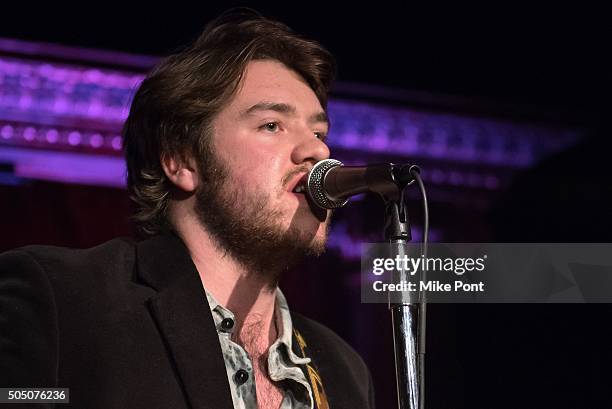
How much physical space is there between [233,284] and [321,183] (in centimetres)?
53

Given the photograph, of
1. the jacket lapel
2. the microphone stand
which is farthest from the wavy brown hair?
the microphone stand

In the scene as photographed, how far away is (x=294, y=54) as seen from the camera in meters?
2.64

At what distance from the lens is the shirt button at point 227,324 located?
2.24 meters

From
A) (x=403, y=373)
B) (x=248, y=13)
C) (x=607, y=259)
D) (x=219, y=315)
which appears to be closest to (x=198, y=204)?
(x=219, y=315)

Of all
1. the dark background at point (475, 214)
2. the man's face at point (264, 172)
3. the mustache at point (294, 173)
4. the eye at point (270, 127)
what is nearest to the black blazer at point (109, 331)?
the man's face at point (264, 172)

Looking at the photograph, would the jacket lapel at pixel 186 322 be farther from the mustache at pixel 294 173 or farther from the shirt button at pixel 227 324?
the mustache at pixel 294 173

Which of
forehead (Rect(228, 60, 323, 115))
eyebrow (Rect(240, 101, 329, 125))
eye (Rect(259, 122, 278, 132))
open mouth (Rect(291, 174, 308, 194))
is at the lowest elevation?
open mouth (Rect(291, 174, 308, 194))

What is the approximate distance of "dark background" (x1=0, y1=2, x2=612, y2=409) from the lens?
3021mm

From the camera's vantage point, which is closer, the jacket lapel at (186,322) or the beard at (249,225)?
the jacket lapel at (186,322)

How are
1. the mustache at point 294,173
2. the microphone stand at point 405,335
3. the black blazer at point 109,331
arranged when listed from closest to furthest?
the microphone stand at point 405,335, the black blazer at point 109,331, the mustache at point 294,173

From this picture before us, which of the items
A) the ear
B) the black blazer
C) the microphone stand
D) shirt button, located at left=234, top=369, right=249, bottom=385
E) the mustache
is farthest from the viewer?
the ear

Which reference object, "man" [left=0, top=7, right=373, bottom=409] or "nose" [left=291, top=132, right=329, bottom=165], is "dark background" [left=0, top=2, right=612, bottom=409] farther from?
"nose" [left=291, top=132, right=329, bottom=165]

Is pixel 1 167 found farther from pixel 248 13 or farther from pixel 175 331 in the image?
pixel 175 331

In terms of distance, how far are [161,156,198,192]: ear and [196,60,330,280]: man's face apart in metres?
0.04
